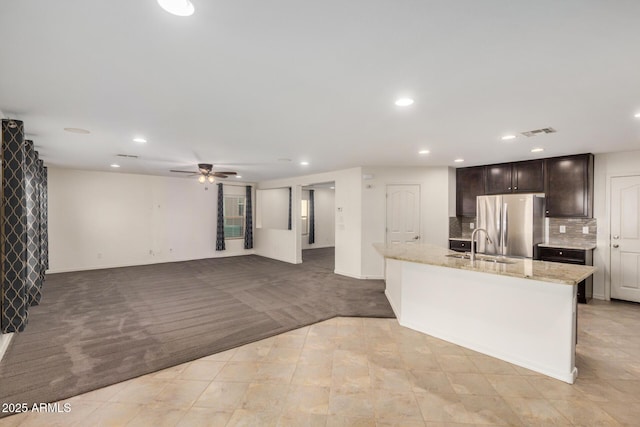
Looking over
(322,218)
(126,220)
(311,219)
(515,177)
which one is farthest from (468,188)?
(126,220)

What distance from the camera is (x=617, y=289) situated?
4.62m

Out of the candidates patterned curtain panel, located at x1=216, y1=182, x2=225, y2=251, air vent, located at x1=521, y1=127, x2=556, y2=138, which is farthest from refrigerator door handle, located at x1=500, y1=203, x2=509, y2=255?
patterned curtain panel, located at x1=216, y1=182, x2=225, y2=251

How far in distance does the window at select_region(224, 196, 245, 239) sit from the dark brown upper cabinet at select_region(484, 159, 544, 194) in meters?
7.16

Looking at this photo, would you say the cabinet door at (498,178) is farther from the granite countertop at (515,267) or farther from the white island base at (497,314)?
the white island base at (497,314)

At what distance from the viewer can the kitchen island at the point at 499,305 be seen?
2.54m

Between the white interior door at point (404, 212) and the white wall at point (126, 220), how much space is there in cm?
553

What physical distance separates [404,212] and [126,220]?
701 cm

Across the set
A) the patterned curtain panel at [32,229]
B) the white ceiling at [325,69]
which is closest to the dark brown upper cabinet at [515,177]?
the white ceiling at [325,69]

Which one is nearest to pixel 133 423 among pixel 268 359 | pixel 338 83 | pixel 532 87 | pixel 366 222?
pixel 268 359

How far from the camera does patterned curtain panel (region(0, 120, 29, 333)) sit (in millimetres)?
3006

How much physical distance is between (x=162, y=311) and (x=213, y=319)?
922 millimetres

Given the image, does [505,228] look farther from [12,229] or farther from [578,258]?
[12,229]

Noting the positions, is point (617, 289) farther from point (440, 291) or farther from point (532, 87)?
point (532, 87)

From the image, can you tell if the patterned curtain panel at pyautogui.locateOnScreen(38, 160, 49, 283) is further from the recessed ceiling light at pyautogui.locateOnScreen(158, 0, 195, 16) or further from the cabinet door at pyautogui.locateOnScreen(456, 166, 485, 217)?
the cabinet door at pyautogui.locateOnScreen(456, 166, 485, 217)
